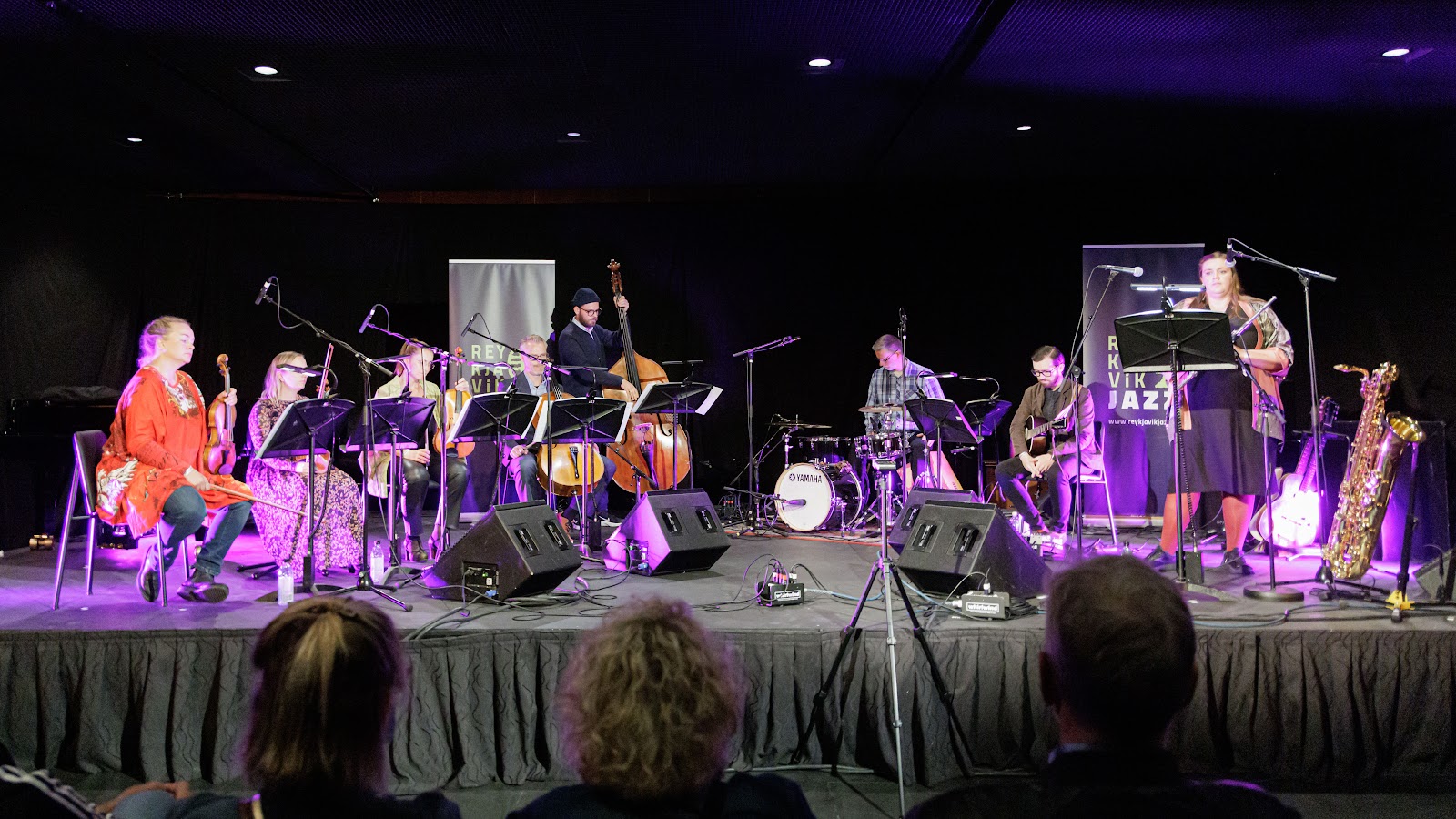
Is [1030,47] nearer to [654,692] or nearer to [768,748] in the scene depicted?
[768,748]

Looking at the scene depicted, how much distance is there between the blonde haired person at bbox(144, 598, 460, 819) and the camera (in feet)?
4.71

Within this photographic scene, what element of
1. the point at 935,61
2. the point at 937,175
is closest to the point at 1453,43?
the point at 935,61

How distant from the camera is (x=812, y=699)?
3986 mm

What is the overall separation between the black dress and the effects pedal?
2.44 meters

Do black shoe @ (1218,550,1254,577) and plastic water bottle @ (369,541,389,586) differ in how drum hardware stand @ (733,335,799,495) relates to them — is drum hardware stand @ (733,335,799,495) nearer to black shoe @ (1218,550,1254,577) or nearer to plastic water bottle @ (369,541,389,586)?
plastic water bottle @ (369,541,389,586)

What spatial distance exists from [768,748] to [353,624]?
273 centimetres

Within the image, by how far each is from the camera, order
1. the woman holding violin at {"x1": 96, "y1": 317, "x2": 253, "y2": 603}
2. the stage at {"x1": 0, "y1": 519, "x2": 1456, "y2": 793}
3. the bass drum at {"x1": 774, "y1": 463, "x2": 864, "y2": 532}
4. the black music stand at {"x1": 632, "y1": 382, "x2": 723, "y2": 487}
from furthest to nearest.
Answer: the bass drum at {"x1": 774, "y1": 463, "x2": 864, "y2": 532}
the black music stand at {"x1": 632, "y1": 382, "x2": 723, "y2": 487}
the woman holding violin at {"x1": 96, "y1": 317, "x2": 253, "y2": 603}
the stage at {"x1": 0, "y1": 519, "x2": 1456, "y2": 793}

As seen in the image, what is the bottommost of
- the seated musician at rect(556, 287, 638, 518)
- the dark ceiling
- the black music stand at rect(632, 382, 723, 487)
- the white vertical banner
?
the black music stand at rect(632, 382, 723, 487)

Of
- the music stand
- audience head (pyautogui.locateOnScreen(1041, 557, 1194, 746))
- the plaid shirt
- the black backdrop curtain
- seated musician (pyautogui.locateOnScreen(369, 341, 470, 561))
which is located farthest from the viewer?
the black backdrop curtain

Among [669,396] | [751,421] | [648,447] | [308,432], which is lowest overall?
[648,447]

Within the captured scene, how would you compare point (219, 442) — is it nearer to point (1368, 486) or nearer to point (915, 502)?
point (915, 502)

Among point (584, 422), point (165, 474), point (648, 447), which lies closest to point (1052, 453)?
point (648, 447)

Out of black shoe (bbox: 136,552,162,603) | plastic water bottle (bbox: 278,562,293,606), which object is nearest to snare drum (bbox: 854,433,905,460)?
plastic water bottle (bbox: 278,562,293,606)

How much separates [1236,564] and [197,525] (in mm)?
5792
